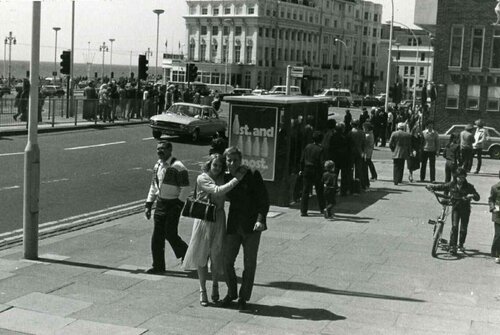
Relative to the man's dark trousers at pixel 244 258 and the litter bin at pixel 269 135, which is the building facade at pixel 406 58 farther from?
the man's dark trousers at pixel 244 258

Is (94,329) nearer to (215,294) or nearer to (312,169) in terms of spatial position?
(215,294)

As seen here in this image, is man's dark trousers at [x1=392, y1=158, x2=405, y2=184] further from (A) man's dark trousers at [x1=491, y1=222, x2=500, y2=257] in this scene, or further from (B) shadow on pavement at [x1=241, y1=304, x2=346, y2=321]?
(B) shadow on pavement at [x1=241, y1=304, x2=346, y2=321]

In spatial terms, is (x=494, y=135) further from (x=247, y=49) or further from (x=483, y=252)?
(x=247, y=49)

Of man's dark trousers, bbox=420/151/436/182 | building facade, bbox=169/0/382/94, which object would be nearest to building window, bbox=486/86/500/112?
man's dark trousers, bbox=420/151/436/182

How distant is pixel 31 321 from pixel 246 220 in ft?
Result: 8.06

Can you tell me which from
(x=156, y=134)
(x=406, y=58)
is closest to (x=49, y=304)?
(x=156, y=134)

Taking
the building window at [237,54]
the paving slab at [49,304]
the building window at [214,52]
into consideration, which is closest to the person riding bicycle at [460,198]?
the paving slab at [49,304]

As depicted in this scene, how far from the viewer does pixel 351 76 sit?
485ft

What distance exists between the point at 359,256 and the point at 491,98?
4101 centimetres

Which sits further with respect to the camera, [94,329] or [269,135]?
[269,135]

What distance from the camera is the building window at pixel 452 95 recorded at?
50.5 metres

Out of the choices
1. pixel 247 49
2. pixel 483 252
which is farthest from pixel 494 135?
pixel 247 49

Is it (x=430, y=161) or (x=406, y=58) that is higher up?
(x=406, y=58)

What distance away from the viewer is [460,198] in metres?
12.2
